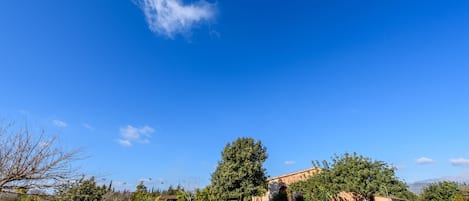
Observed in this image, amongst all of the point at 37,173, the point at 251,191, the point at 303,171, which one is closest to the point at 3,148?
the point at 37,173

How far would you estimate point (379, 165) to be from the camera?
1719 centimetres

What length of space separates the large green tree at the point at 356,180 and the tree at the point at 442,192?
5.18ft

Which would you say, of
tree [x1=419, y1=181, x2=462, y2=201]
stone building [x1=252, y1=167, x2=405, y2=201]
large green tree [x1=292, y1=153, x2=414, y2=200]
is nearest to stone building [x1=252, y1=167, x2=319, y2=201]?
stone building [x1=252, y1=167, x2=405, y2=201]

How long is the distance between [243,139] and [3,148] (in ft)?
58.5

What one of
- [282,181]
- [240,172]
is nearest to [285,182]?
[282,181]

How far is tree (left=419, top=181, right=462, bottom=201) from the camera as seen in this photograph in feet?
43.8

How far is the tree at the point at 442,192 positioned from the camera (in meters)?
13.4

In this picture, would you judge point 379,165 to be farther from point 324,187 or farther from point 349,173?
point 324,187

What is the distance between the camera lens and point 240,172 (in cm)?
1928

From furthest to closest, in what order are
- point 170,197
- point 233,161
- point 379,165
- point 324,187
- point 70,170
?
1. point 170,197
2. point 233,161
3. point 324,187
4. point 379,165
5. point 70,170

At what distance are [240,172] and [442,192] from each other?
1189cm

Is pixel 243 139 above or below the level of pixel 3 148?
above

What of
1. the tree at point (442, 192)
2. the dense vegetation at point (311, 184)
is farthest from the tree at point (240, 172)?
the tree at point (442, 192)

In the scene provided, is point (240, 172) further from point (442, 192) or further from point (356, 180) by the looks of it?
point (442, 192)
